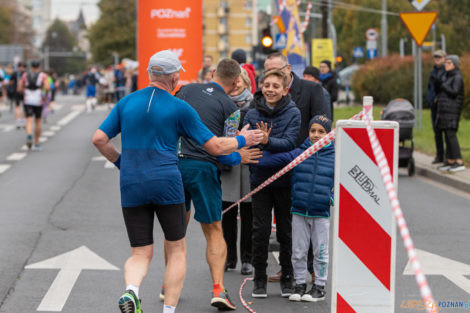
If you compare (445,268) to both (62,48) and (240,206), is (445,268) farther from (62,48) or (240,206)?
(62,48)

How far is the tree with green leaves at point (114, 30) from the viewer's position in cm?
9706

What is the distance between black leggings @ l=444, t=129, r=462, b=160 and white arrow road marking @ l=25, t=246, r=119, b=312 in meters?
7.72

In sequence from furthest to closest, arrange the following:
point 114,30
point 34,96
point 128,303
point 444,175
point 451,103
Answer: point 114,30 → point 34,96 → point 451,103 → point 444,175 → point 128,303

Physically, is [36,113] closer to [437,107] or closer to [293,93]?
[437,107]

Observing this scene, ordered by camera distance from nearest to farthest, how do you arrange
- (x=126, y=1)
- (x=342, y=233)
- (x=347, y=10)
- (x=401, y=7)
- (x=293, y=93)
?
(x=342, y=233), (x=293, y=93), (x=401, y=7), (x=347, y=10), (x=126, y=1)

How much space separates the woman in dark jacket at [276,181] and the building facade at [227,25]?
12831cm

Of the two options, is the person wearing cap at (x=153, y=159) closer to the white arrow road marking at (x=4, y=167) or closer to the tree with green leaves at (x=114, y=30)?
the white arrow road marking at (x=4, y=167)

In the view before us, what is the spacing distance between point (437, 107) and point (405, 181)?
4.44 feet

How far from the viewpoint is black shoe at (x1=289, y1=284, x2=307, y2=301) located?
21.7ft

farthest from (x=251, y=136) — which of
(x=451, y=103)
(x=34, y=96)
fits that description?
(x=34, y=96)

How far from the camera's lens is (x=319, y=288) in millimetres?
6605

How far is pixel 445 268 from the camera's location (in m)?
7.71

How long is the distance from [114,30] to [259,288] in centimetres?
9327

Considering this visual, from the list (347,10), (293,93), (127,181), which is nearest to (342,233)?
(127,181)
